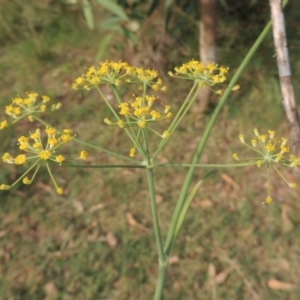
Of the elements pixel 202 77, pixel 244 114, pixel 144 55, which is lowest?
pixel 202 77

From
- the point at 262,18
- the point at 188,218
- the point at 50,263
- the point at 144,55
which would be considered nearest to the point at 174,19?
the point at 144,55

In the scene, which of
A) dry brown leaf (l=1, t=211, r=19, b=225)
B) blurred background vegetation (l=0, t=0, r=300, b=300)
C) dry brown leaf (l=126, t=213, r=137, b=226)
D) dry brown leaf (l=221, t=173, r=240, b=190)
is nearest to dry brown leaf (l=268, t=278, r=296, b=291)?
blurred background vegetation (l=0, t=0, r=300, b=300)

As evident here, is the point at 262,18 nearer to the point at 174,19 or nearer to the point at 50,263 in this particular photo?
the point at 174,19

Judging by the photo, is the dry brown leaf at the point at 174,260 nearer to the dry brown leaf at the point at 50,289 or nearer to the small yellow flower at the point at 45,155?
the dry brown leaf at the point at 50,289

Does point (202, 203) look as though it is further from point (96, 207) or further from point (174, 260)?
point (96, 207)

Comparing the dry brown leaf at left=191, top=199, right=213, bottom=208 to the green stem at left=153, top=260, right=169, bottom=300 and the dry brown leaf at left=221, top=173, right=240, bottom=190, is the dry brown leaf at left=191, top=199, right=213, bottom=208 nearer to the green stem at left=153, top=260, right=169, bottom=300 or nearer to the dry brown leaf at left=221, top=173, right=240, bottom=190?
the dry brown leaf at left=221, top=173, right=240, bottom=190

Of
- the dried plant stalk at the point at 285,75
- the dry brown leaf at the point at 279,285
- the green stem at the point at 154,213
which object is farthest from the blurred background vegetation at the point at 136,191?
the green stem at the point at 154,213
